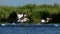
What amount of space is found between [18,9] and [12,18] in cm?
94

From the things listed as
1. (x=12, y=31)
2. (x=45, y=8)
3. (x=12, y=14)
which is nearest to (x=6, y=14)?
(x=12, y=14)

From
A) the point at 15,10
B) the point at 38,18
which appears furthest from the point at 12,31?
the point at 15,10

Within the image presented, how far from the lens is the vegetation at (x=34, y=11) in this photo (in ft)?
43.4

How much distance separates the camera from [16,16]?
13.8 metres

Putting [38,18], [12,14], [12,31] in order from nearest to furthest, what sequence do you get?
[12,31] < [38,18] < [12,14]

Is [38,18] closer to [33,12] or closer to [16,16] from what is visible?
[33,12]

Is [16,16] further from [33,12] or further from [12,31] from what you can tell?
[12,31]

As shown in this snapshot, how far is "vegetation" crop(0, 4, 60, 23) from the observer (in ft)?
43.4

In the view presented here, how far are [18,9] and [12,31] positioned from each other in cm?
668

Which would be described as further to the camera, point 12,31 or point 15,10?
point 15,10

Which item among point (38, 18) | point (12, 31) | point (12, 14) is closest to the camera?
point (12, 31)

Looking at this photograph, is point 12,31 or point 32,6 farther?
point 32,6

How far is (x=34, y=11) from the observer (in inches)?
529

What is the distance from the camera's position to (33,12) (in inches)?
522
